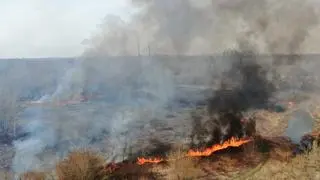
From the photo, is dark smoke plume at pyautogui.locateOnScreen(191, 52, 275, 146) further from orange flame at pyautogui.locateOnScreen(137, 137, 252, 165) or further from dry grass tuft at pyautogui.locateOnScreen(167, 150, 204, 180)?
dry grass tuft at pyautogui.locateOnScreen(167, 150, 204, 180)

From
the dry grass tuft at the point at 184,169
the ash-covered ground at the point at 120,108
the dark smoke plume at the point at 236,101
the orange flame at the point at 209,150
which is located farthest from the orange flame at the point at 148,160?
the dark smoke plume at the point at 236,101

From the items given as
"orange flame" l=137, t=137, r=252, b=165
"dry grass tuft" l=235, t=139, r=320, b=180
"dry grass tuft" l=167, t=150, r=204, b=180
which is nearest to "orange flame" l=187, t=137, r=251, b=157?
"orange flame" l=137, t=137, r=252, b=165

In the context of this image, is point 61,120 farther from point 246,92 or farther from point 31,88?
point 31,88

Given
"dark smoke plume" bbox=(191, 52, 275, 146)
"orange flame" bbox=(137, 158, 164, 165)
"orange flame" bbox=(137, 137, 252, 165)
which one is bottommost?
"orange flame" bbox=(137, 158, 164, 165)

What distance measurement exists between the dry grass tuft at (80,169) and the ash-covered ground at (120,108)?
4.93 metres

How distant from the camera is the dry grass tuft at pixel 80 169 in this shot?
540 inches

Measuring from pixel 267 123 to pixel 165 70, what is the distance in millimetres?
11417

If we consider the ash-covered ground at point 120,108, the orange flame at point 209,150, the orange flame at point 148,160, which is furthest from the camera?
the ash-covered ground at point 120,108

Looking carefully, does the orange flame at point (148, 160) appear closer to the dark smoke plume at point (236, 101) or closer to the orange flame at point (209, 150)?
the orange flame at point (209, 150)

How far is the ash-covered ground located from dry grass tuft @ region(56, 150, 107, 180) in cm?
493

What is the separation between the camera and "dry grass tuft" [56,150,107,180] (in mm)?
13727

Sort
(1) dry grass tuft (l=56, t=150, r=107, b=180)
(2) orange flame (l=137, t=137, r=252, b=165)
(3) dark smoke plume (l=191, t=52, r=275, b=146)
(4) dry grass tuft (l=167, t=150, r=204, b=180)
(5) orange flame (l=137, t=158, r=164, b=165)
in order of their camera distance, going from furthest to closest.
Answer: (3) dark smoke plume (l=191, t=52, r=275, b=146), (2) orange flame (l=137, t=137, r=252, b=165), (5) orange flame (l=137, t=158, r=164, b=165), (4) dry grass tuft (l=167, t=150, r=204, b=180), (1) dry grass tuft (l=56, t=150, r=107, b=180)

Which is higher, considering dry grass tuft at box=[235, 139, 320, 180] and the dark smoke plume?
the dark smoke plume

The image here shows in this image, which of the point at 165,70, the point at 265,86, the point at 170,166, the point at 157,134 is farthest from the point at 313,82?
the point at 170,166
